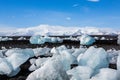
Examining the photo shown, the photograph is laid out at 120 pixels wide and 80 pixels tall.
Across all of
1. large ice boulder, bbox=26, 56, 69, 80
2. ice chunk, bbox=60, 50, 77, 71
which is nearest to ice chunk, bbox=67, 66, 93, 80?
large ice boulder, bbox=26, 56, 69, 80

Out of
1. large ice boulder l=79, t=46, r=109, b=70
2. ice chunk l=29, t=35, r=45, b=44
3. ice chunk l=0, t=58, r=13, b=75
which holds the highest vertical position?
large ice boulder l=79, t=46, r=109, b=70

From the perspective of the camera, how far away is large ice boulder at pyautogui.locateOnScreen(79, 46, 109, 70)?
4582 mm

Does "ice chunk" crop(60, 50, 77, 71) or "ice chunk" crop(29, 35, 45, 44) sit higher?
"ice chunk" crop(60, 50, 77, 71)

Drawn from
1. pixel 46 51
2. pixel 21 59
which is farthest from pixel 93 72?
pixel 46 51

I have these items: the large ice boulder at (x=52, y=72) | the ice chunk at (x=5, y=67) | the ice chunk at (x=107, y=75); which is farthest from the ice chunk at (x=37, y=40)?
the ice chunk at (x=107, y=75)

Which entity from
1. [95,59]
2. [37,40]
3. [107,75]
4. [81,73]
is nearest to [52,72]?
[81,73]

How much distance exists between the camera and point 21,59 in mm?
5465

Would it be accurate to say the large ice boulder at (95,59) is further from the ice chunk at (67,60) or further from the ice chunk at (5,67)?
the ice chunk at (5,67)

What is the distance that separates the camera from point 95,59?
4.62 meters

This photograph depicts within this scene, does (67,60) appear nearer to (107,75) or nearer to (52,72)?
(52,72)

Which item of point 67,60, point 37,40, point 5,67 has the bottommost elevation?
point 37,40

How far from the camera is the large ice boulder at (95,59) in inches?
180

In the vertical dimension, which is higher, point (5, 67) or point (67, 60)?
point (67, 60)

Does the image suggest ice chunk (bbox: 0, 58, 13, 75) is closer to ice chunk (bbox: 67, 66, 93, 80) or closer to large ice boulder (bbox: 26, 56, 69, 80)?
large ice boulder (bbox: 26, 56, 69, 80)
